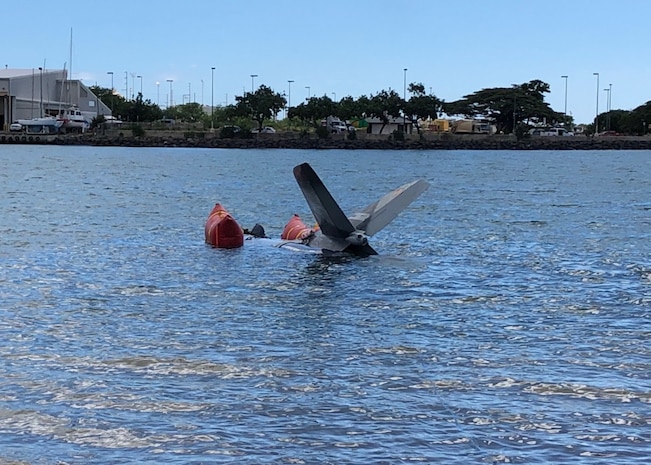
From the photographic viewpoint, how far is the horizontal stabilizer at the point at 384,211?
90.3 feet

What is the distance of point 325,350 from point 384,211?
38.1 feet

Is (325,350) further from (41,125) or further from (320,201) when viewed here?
(41,125)

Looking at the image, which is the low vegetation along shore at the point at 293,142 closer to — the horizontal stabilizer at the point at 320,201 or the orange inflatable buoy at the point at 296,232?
the orange inflatable buoy at the point at 296,232

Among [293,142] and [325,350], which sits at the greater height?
[293,142]

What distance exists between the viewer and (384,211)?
90.2 feet

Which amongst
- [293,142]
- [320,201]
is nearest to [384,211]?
[320,201]

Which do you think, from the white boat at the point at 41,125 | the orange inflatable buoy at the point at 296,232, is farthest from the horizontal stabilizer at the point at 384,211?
the white boat at the point at 41,125

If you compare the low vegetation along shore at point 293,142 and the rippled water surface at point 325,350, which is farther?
the low vegetation along shore at point 293,142

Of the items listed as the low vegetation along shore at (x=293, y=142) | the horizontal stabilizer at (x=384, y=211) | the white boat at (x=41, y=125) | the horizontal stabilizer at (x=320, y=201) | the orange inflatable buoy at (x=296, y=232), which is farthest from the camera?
the white boat at (x=41, y=125)

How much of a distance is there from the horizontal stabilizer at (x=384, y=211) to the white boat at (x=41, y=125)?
175 m

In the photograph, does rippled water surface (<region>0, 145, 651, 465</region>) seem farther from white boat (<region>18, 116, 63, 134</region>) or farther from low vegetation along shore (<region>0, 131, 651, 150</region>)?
white boat (<region>18, 116, 63, 134</region>)

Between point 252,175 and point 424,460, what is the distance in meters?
80.1

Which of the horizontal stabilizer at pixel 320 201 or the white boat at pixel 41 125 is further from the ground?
Result: the white boat at pixel 41 125

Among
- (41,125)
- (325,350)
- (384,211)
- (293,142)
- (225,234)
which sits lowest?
(325,350)
